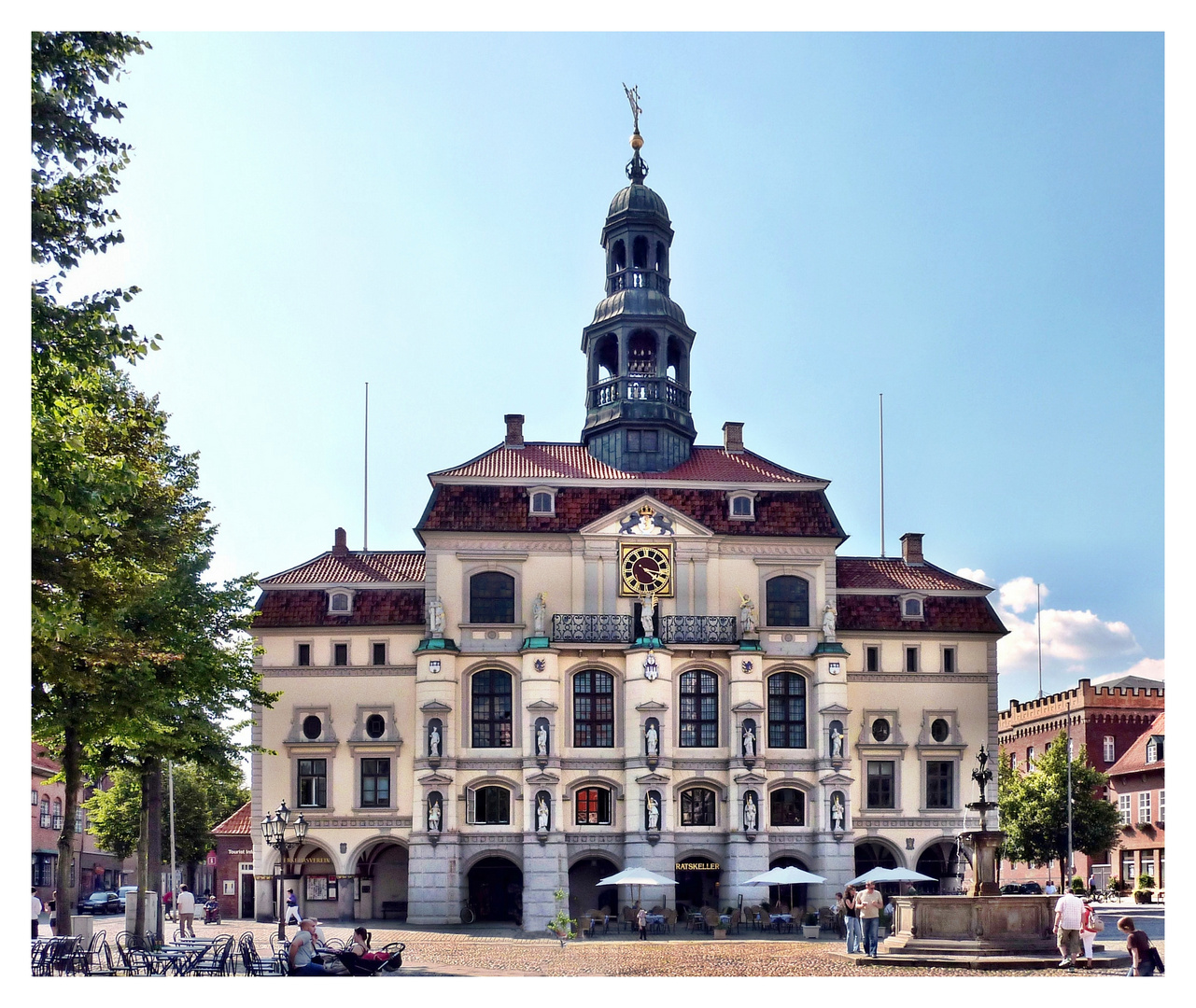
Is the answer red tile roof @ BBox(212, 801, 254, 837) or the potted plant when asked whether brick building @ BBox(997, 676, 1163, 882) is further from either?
red tile roof @ BBox(212, 801, 254, 837)

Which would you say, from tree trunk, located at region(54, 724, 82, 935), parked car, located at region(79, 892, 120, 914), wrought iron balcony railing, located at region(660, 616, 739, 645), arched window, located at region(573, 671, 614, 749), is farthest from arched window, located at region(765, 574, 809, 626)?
parked car, located at region(79, 892, 120, 914)

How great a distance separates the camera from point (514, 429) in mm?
53094

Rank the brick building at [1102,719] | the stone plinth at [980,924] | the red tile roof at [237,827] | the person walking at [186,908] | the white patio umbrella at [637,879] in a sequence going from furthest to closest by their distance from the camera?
the brick building at [1102,719]
the red tile roof at [237,827]
the white patio umbrella at [637,879]
the person walking at [186,908]
the stone plinth at [980,924]

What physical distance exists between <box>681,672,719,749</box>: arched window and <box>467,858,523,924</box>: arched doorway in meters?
7.45

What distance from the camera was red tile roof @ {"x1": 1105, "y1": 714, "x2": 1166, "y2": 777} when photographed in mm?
65062

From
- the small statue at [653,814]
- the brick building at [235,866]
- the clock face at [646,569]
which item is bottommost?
the brick building at [235,866]

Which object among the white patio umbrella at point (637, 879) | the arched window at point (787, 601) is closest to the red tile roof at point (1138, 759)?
the arched window at point (787, 601)

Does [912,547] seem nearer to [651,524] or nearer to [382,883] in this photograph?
[651,524]

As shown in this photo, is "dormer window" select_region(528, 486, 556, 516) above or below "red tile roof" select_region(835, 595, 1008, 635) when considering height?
above

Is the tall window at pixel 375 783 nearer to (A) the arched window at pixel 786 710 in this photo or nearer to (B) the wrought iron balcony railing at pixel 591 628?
(B) the wrought iron balcony railing at pixel 591 628

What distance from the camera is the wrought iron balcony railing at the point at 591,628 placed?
48531 millimetres

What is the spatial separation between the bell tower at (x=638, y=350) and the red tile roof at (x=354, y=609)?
929cm

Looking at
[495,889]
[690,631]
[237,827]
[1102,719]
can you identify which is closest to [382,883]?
[495,889]
